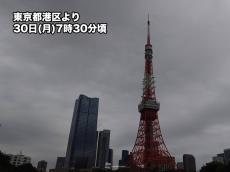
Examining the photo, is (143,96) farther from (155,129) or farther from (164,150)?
(164,150)

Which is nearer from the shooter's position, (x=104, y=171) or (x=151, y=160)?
(x=151, y=160)

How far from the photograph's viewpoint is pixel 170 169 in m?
77.0

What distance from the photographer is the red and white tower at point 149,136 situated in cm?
7912

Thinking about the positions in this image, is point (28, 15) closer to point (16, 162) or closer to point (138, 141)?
point (138, 141)

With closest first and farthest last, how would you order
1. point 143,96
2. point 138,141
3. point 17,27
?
1. point 17,27
2. point 138,141
3. point 143,96

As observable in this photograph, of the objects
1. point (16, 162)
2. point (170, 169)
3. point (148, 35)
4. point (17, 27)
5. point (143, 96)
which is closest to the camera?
point (17, 27)

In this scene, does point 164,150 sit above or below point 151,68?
below

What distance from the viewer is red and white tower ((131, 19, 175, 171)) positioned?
260 feet

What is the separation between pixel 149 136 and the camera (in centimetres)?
8375

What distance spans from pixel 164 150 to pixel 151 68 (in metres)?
24.9

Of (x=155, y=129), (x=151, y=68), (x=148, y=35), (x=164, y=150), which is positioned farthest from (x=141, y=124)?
(x=148, y=35)

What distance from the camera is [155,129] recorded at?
271 feet

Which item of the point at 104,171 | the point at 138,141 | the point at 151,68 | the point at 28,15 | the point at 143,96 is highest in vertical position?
the point at 151,68

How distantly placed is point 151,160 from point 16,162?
363 ft
